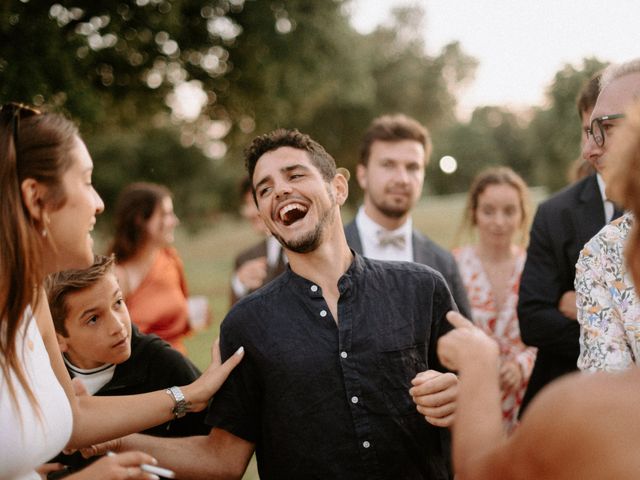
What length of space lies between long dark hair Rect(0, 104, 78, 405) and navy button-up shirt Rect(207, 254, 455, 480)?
0.86m

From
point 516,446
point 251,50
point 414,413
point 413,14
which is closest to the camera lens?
point 516,446

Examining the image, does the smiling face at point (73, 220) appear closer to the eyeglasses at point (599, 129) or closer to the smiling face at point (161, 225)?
the eyeglasses at point (599, 129)

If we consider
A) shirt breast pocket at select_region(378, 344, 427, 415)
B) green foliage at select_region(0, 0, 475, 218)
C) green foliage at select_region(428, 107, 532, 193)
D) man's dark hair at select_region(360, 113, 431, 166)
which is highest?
green foliage at select_region(428, 107, 532, 193)

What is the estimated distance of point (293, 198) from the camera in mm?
2840

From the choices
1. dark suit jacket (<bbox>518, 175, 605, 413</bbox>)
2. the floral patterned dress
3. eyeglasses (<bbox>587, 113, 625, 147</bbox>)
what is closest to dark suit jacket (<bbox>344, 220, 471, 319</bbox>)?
A: the floral patterned dress

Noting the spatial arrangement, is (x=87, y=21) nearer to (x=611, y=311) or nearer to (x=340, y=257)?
(x=340, y=257)

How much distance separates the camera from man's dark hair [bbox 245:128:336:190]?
115 inches

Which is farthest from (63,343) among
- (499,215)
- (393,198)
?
(499,215)

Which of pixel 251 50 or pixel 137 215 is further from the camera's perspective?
pixel 251 50

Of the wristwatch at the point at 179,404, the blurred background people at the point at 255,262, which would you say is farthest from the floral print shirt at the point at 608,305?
the blurred background people at the point at 255,262

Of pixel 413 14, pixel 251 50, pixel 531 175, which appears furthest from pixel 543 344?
pixel 531 175

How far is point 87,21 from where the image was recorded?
38.3ft

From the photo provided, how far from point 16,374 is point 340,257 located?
1.38 meters

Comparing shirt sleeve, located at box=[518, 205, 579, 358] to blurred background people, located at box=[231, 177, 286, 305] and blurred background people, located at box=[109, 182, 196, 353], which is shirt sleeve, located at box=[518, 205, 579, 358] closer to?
blurred background people, located at box=[231, 177, 286, 305]
